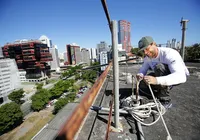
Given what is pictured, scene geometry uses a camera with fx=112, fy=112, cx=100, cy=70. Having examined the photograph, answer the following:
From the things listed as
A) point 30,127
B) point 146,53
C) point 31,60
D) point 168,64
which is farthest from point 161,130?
point 31,60

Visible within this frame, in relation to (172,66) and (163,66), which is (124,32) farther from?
(172,66)

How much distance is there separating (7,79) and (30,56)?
1465 cm

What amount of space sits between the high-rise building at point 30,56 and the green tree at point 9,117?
28.3 meters

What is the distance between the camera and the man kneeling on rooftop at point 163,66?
1666 mm

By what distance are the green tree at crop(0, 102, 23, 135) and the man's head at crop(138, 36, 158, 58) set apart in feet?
74.1

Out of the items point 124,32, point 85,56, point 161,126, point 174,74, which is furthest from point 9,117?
point 124,32

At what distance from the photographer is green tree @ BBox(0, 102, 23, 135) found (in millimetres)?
16688

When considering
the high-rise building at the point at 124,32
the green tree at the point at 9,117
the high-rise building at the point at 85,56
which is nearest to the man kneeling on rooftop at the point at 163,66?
the green tree at the point at 9,117

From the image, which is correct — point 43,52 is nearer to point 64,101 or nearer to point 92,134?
point 64,101

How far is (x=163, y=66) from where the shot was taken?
6.30 ft

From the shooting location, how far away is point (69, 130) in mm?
351

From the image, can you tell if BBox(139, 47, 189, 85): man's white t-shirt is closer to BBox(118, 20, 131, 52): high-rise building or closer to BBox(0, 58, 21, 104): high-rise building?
BBox(0, 58, 21, 104): high-rise building

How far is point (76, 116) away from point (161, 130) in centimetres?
180

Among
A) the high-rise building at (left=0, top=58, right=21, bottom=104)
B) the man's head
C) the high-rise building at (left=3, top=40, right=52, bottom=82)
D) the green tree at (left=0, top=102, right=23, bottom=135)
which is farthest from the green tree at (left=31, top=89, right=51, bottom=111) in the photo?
the man's head
